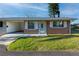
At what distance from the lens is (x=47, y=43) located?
25.1ft

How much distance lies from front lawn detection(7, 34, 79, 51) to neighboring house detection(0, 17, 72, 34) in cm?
21

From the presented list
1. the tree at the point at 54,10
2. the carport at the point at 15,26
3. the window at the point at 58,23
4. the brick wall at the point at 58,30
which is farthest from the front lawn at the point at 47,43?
the tree at the point at 54,10

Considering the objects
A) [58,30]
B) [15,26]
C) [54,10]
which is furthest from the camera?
[58,30]

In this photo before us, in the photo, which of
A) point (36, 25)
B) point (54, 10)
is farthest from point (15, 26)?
point (54, 10)

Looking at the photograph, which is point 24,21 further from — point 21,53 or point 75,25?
point 75,25

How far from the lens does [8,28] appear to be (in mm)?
7852

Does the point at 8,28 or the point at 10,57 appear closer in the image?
A: the point at 10,57

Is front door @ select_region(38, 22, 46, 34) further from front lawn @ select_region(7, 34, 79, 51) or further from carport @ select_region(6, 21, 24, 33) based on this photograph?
carport @ select_region(6, 21, 24, 33)

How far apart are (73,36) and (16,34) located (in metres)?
1.76

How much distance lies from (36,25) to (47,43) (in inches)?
29.0

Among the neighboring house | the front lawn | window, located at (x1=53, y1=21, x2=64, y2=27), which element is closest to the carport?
the neighboring house

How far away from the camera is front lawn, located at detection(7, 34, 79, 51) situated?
760cm

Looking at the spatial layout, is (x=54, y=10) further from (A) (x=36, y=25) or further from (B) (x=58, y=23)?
(A) (x=36, y=25)

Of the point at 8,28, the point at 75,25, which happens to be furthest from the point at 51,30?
the point at 8,28
